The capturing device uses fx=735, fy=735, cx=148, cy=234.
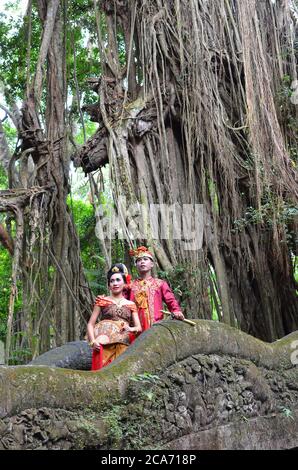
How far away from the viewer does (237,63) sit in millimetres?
7918

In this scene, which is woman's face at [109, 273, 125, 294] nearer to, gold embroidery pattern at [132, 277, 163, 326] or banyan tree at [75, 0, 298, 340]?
gold embroidery pattern at [132, 277, 163, 326]

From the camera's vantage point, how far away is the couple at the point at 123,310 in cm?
478

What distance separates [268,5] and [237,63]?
86cm

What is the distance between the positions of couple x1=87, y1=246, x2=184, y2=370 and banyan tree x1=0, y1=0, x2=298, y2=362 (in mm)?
1551

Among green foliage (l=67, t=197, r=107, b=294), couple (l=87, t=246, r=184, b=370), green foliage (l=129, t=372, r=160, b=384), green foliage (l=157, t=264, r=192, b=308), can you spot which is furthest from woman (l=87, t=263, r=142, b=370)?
green foliage (l=67, t=197, r=107, b=294)

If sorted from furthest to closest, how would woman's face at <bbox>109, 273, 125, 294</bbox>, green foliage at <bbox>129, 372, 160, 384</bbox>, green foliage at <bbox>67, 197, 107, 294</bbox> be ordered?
green foliage at <bbox>67, 197, 107, 294</bbox>
woman's face at <bbox>109, 273, 125, 294</bbox>
green foliage at <bbox>129, 372, 160, 384</bbox>

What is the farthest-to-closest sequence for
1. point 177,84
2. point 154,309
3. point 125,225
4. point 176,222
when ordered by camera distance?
point 177,84 < point 176,222 < point 125,225 < point 154,309

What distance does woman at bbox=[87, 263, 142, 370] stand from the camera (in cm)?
476

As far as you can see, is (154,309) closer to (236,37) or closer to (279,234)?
(279,234)

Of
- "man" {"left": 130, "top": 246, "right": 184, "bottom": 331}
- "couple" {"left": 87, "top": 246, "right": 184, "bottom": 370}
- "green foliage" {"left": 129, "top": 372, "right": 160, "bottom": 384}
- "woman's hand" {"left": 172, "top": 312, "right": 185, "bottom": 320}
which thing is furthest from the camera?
"man" {"left": 130, "top": 246, "right": 184, "bottom": 331}

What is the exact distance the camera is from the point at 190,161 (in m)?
7.16
